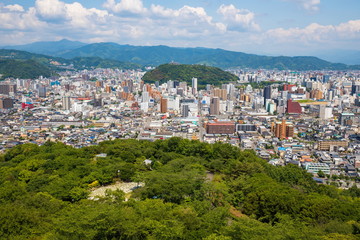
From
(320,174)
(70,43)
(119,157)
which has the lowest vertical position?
(320,174)

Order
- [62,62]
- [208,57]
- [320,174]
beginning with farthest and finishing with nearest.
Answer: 1. [208,57]
2. [62,62]
3. [320,174]

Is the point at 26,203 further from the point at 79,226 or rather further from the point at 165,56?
the point at 165,56

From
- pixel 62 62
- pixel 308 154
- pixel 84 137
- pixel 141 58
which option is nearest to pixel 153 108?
pixel 84 137

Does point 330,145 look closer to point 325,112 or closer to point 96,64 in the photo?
point 325,112

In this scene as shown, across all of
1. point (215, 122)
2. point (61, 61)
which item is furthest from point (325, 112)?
point (61, 61)

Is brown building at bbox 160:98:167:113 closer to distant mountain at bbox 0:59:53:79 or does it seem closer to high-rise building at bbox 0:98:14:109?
high-rise building at bbox 0:98:14:109

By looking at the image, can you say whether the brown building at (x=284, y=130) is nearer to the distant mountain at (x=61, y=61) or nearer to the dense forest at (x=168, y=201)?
the dense forest at (x=168, y=201)

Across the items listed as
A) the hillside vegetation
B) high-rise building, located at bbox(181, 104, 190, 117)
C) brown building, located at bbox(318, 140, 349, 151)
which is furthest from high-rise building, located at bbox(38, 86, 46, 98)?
brown building, located at bbox(318, 140, 349, 151)
